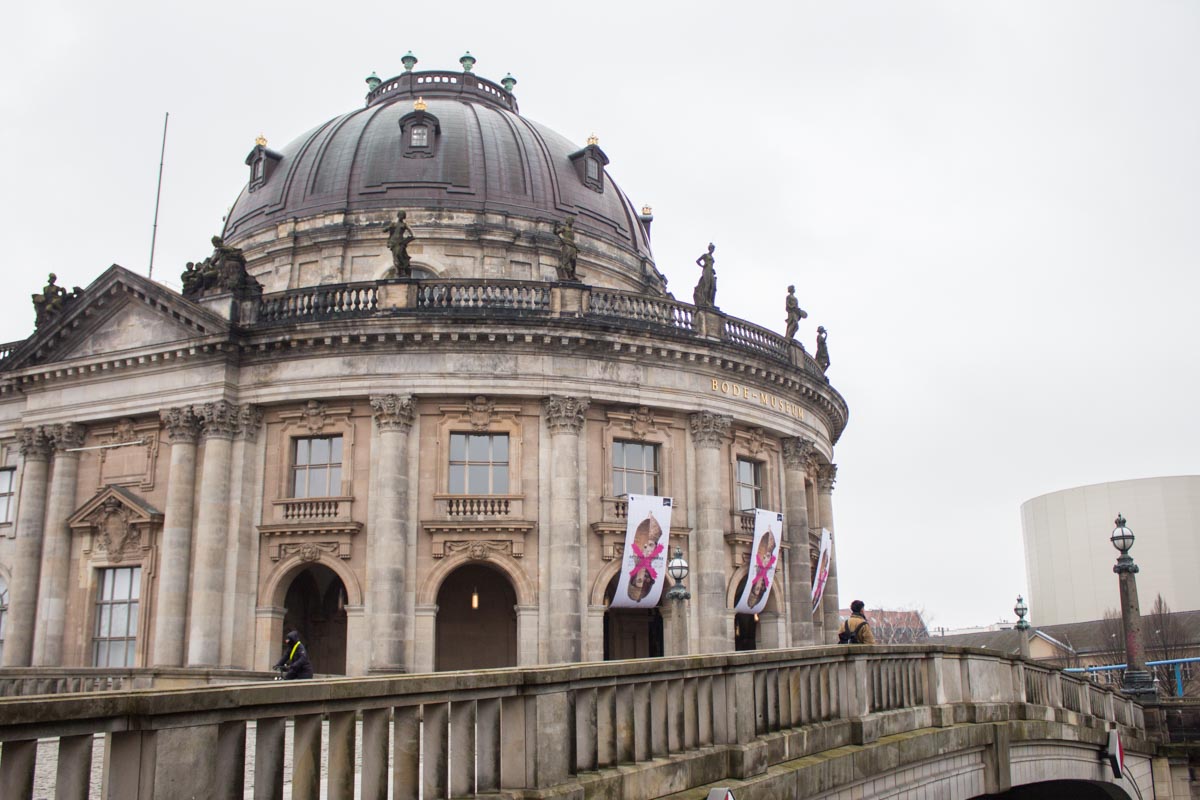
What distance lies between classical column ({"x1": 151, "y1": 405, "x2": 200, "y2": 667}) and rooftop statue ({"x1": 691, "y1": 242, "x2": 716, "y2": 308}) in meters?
14.9

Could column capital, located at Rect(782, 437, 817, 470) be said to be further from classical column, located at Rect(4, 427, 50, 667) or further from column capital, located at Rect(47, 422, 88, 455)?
classical column, located at Rect(4, 427, 50, 667)

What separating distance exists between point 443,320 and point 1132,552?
94.0 m

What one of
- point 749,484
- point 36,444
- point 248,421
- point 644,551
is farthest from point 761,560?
point 36,444

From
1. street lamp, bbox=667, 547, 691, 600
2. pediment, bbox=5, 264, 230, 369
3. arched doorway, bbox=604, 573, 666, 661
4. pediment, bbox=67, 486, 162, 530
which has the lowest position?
arched doorway, bbox=604, 573, 666, 661

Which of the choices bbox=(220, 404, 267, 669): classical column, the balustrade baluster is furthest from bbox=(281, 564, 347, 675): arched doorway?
the balustrade baluster

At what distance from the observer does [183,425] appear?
3234 cm

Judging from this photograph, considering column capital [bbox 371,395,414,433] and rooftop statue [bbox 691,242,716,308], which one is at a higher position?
rooftop statue [bbox 691,242,716,308]

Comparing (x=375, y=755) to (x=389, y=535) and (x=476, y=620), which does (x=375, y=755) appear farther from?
(x=476, y=620)

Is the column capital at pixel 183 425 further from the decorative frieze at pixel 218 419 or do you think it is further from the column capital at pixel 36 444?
the column capital at pixel 36 444

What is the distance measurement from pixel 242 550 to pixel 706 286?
609 inches

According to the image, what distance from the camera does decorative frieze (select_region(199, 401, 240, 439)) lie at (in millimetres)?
31922

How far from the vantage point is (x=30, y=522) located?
34812 millimetres

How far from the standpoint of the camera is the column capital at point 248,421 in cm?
3222

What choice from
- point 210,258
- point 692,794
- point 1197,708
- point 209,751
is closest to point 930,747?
point 692,794
